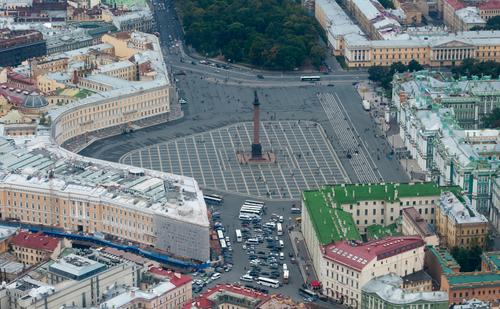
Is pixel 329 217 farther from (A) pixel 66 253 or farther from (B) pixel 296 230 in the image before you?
(A) pixel 66 253

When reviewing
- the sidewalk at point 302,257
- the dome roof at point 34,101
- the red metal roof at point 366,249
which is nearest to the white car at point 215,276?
the sidewalk at point 302,257

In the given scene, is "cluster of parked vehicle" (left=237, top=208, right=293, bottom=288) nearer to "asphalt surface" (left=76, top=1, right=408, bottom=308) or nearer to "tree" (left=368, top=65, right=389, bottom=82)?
"asphalt surface" (left=76, top=1, right=408, bottom=308)

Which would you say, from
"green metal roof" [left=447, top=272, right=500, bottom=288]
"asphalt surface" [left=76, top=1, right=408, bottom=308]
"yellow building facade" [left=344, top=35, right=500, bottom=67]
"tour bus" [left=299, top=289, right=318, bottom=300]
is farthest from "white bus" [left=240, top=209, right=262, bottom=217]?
"yellow building facade" [left=344, top=35, right=500, bottom=67]

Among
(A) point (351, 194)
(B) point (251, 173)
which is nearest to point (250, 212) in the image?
(A) point (351, 194)

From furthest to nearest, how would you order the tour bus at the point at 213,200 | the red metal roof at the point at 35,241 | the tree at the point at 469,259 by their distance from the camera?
the tour bus at the point at 213,200, the tree at the point at 469,259, the red metal roof at the point at 35,241

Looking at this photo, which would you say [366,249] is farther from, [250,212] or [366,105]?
→ [366,105]

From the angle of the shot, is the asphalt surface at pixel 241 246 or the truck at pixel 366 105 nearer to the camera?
the asphalt surface at pixel 241 246

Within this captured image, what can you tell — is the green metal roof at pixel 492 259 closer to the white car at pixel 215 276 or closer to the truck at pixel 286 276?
the truck at pixel 286 276

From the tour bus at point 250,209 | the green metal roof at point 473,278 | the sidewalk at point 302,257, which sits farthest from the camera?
the tour bus at point 250,209
